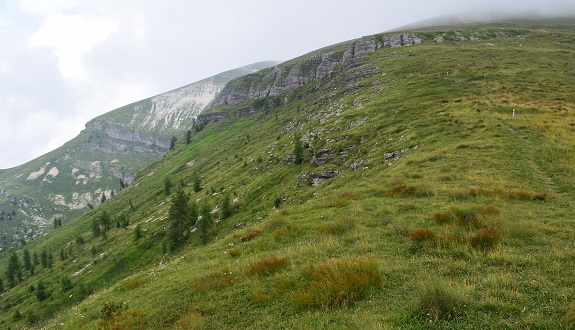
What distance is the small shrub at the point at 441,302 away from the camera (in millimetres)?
8188

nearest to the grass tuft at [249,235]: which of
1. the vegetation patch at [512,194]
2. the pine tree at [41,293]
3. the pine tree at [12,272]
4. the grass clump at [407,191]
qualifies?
the grass clump at [407,191]

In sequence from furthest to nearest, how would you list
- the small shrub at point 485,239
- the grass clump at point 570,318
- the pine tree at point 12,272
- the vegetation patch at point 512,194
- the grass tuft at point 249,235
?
the pine tree at point 12,272, the grass tuft at point 249,235, the vegetation patch at point 512,194, the small shrub at point 485,239, the grass clump at point 570,318

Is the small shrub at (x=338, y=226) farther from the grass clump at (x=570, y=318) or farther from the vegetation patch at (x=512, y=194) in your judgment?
the grass clump at (x=570, y=318)

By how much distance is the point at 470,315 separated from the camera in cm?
795

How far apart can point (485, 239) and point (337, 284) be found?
730 cm

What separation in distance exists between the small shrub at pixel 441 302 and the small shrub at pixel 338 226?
8.84 meters

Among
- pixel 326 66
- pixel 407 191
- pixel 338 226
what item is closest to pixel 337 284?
pixel 338 226

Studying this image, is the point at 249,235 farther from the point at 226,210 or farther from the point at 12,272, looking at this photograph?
the point at 12,272

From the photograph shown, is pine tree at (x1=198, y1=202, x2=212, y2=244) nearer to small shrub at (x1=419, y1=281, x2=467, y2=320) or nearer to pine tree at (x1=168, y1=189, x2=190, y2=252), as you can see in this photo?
pine tree at (x1=168, y1=189, x2=190, y2=252)

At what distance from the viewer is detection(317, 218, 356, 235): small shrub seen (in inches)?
698

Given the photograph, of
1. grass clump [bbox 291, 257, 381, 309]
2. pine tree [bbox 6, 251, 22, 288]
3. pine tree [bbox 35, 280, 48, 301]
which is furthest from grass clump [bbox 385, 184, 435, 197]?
pine tree [bbox 6, 251, 22, 288]

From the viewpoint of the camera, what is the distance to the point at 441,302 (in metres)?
8.37

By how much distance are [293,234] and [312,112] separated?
88.4 metres

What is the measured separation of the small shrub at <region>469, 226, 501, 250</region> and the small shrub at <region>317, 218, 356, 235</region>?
Result: 6.53 metres
